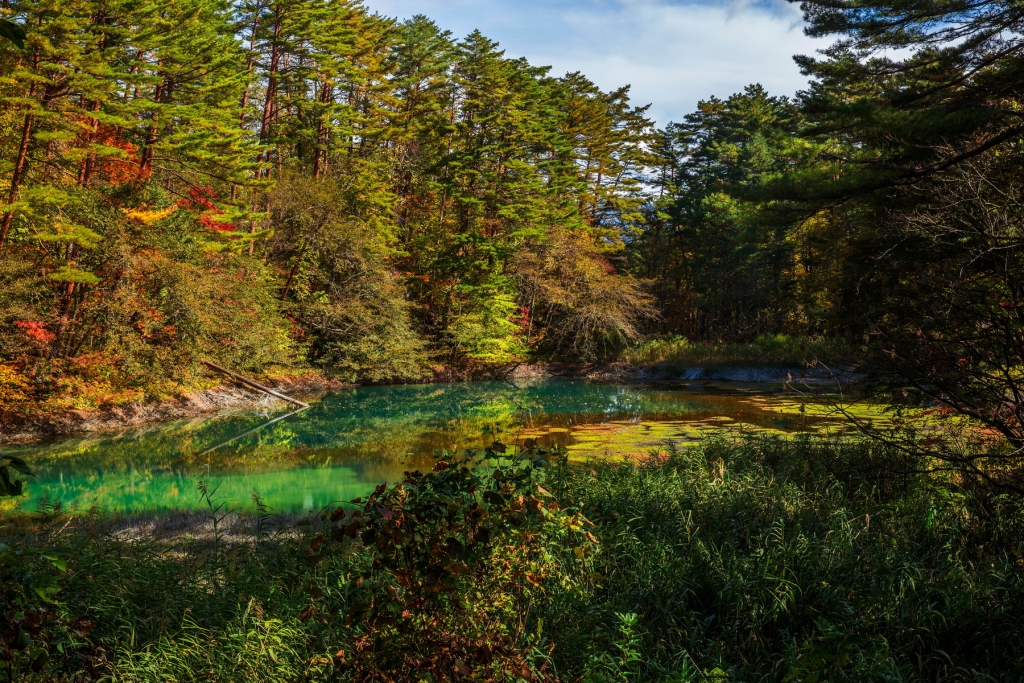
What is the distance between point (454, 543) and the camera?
2.52 m

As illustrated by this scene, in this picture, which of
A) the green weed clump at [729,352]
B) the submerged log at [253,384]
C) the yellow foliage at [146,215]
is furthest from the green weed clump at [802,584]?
the green weed clump at [729,352]

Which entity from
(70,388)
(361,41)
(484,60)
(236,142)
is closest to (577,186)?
(484,60)

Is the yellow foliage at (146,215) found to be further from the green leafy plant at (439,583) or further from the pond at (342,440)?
the green leafy plant at (439,583)

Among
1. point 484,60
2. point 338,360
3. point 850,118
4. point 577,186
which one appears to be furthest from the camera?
point 577,186

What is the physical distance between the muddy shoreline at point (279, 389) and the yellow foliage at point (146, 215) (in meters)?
4.18

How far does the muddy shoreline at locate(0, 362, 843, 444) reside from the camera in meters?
13.1

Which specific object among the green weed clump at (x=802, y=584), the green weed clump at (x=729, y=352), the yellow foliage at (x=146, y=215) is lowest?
the green weed clump at (x=802, y=584)

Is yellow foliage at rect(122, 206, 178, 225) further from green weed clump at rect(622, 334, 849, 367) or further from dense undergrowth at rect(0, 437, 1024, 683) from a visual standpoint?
green weed clump at rect(622, 334, 849, 367)

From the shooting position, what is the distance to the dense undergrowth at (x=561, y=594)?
2660 millimetres

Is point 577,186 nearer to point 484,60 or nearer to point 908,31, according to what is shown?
point 484,60

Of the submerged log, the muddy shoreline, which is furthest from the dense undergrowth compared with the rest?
the submerged log

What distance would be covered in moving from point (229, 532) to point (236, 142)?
1393 cm

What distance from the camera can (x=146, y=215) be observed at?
1462cm

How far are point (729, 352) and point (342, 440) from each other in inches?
635
